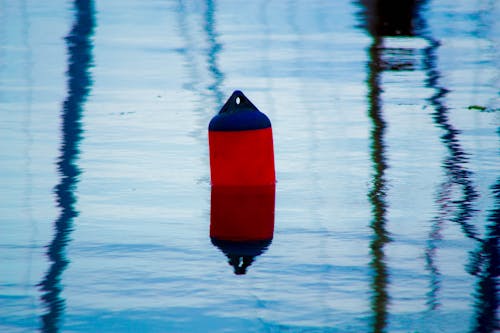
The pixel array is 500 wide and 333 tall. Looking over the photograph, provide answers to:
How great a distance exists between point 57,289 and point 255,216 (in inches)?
72.7

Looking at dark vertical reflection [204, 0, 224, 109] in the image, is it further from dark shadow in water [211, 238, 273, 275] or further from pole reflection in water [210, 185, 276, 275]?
dark shadow in water [211, 238, 273, 275]

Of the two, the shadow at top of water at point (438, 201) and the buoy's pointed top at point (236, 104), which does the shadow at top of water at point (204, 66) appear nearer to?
the shadow at top of water at point (438, 201)

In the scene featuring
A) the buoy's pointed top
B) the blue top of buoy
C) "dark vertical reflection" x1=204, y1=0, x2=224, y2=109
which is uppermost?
the buoy's pointed top

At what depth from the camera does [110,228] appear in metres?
7.18

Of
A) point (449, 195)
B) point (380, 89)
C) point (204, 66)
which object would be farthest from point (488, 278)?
point (204, 66)

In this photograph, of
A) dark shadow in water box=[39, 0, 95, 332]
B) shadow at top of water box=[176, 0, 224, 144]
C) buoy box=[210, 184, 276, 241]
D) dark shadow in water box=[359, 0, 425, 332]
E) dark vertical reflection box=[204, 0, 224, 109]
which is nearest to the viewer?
dark shadow in water box=[39, 0, 95, 332]

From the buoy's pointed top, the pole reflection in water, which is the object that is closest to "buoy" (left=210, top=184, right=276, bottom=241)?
the pole reflection in water

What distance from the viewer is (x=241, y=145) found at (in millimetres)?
8031

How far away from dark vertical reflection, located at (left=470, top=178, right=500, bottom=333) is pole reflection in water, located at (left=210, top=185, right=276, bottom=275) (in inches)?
46.2

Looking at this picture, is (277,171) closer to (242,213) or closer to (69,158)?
(242,213)

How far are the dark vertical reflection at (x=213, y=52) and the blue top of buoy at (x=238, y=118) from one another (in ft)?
10.5

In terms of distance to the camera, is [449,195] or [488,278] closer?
[488,278]

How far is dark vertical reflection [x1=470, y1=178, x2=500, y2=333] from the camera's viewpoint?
17.2 feet

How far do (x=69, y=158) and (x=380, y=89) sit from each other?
3.83 m
